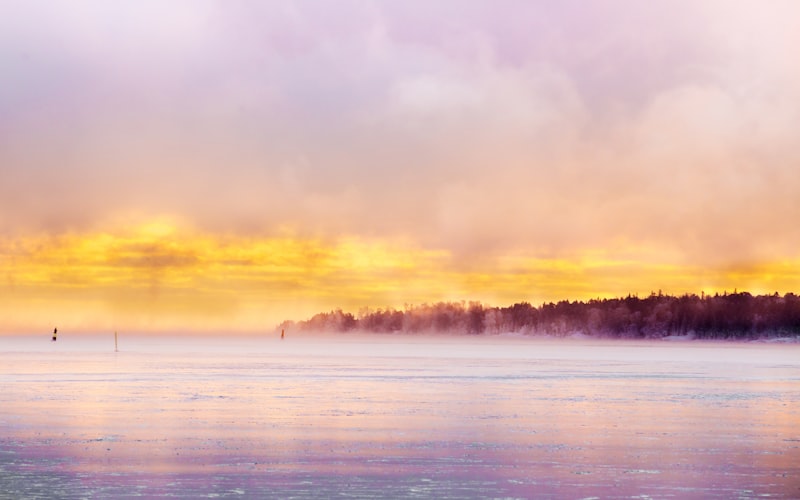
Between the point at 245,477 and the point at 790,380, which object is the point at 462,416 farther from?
the point at 790,380

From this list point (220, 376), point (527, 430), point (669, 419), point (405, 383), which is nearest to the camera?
point (527, 430)

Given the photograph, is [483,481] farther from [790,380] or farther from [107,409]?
[790,380]

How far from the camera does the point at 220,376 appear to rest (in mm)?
54000

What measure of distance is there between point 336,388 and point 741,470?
82.9 feet

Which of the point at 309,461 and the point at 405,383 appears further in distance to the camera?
the point at 405,383

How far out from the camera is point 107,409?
32344 millimetres

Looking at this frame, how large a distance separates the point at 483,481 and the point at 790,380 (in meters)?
41.9

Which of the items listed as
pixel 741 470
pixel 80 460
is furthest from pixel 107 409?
pixel 741 470

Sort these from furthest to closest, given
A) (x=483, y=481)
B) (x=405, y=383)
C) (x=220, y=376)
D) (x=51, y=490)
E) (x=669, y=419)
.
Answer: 1. (x=220, y=376)
2. (x=405, y=383)
3. (x=669, y=419)
4. (x=483, y=481)
5. (x=51, y=490)

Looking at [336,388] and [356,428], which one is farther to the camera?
[336,388]

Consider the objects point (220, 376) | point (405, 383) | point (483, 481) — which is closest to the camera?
point (483, 481)

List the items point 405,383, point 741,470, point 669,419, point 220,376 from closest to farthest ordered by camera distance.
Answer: point 741,470, point 669,419, point 405,383, point 220,376

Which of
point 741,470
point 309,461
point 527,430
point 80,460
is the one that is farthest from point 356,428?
point 741,470

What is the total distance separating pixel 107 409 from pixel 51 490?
1554 cm
